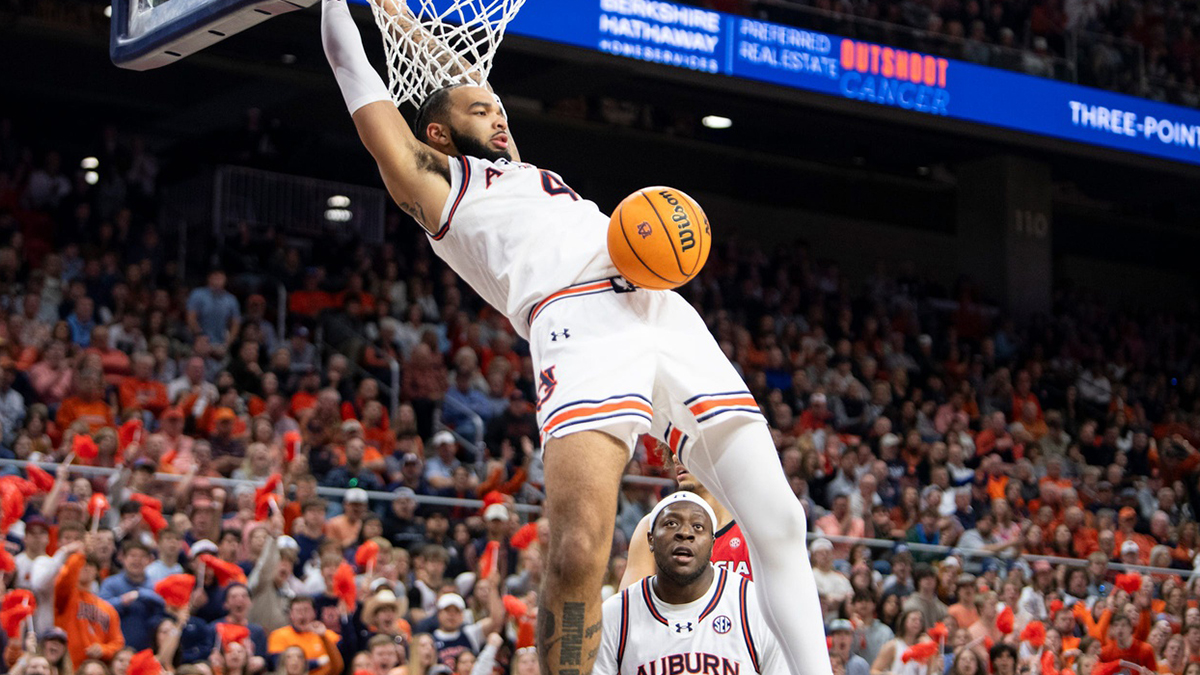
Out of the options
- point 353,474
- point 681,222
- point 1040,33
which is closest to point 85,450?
point 353,474

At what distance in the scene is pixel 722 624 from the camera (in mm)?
5586

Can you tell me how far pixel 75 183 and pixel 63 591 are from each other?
329 inches

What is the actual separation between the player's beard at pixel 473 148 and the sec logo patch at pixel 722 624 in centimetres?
195

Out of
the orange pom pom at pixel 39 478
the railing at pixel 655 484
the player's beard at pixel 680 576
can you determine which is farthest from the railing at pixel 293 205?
the player's beard at pixel 680 576

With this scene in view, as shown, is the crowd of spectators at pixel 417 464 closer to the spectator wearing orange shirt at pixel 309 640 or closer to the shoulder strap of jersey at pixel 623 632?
the spectator wearing orange shirt at pixel 309 640

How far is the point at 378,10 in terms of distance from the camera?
17.7 ft

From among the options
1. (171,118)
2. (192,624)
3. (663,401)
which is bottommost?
(192,624)

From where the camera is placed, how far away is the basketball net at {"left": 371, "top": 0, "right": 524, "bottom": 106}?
5.46 m

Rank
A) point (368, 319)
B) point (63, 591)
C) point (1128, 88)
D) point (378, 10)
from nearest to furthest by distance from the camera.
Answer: point (378, 10)
point (63, 591)
point (368, 319)
point (1128, 88)

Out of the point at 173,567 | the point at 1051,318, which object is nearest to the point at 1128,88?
the point at 1051,318

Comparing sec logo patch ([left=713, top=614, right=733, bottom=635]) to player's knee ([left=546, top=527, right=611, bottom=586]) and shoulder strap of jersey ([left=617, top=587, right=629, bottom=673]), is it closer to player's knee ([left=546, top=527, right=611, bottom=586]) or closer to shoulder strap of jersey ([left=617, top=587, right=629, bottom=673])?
shoulder strap of jersey ([left=617, top=587, right=629, bottom=673])

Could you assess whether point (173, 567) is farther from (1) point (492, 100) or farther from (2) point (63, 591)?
(1) point (492, 100)

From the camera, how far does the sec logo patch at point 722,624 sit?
219 inches

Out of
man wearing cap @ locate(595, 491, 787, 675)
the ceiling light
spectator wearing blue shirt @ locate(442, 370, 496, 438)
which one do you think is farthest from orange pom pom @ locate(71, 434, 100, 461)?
the ceiling light
